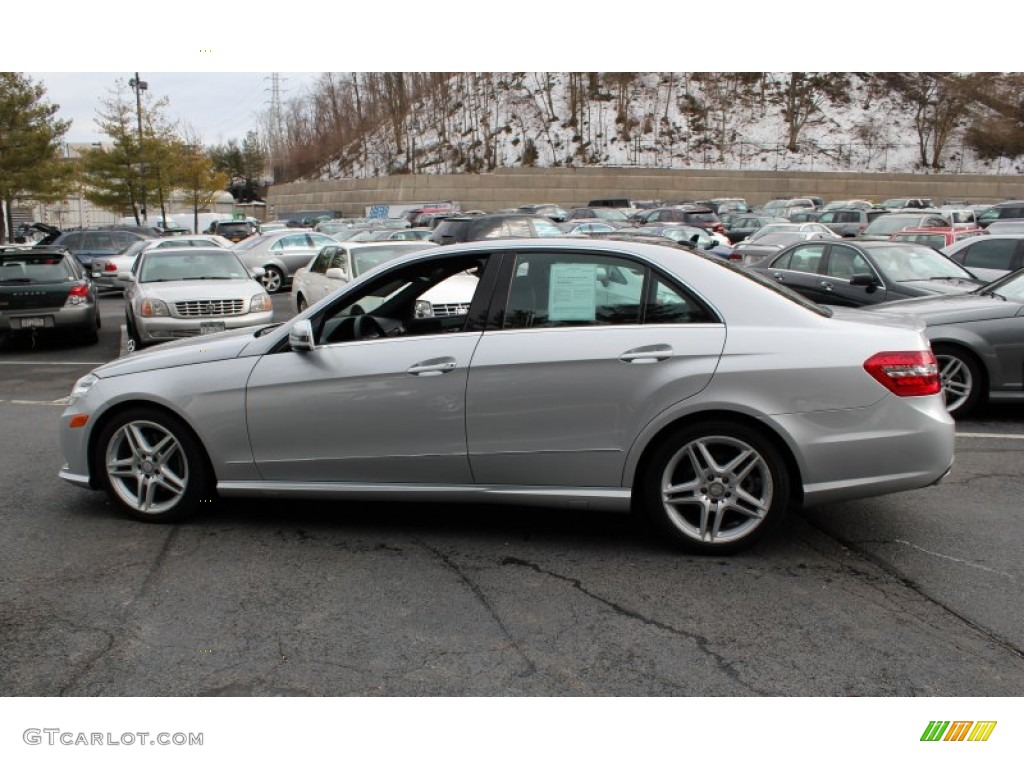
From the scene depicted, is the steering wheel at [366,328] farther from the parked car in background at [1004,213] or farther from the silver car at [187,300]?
the parked car in background at [1004,213]

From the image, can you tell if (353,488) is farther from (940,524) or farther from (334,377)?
(940,524)

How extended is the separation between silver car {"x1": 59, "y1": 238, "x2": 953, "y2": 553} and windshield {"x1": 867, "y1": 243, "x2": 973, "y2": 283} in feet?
23.9

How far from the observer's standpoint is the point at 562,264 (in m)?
4.97

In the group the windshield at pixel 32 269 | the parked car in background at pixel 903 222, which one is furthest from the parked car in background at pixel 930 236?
the windshield at pixel 32 269

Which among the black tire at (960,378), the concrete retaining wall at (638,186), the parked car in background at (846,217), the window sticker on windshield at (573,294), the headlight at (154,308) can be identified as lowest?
the black tire at (960,378)

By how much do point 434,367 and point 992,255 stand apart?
36.9ft

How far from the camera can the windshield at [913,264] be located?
467 inches

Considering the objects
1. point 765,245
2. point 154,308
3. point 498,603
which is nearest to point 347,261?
point 154,308

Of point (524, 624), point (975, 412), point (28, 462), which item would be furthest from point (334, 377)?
point (975, 412)

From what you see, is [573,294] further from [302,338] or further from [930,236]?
[930,236]

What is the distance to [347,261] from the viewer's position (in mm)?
13586

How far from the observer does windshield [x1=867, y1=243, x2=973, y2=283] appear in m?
11.9

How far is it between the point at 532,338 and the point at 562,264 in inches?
17.5

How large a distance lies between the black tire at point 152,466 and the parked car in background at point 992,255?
1119 cm
